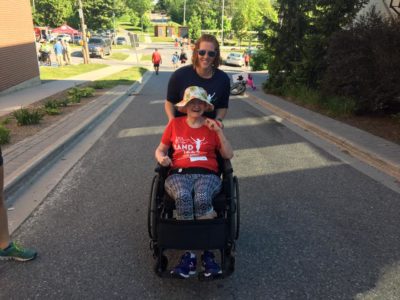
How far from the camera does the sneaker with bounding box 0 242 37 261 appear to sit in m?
3.21

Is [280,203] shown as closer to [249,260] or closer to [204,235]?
[249,260]

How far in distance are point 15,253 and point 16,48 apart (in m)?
15.0

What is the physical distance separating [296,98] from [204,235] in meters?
11.7

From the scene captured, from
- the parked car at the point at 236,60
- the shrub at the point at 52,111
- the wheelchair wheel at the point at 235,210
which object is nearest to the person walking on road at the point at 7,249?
the wheelchair wheel at the point at 235,210

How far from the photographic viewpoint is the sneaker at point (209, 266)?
2.81 metres

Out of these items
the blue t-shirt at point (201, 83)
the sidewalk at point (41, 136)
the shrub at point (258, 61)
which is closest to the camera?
the blue t-shirt at point (201, 83)

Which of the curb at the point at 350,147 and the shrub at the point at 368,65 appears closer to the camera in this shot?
the curb at the point at 350,147

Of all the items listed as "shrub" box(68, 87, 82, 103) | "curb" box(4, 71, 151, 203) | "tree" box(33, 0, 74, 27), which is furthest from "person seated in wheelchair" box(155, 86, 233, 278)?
"tree" box(33, 0, 74, 27)

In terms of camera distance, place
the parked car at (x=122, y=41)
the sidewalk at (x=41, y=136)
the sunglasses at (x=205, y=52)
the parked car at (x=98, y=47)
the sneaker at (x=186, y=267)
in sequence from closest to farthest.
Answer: the sneaker at (x=186, y=267) → the sunglasses at (x=205, y=52) → the sidewalk at (x=41, y=136) → the parked car at (x=98, y=47) → the parked car at (x=122, y=41)

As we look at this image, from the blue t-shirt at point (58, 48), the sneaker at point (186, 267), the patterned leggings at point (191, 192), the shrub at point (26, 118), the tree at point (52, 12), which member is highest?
the tree at point (52, 12)

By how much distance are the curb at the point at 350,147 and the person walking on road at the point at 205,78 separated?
3.63 meters

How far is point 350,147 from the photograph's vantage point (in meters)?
7.26

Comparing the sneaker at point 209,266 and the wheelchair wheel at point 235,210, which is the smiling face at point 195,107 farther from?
the sneaker at point 209,266

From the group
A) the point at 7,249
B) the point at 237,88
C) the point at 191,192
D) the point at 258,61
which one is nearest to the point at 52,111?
the point at 7,249
